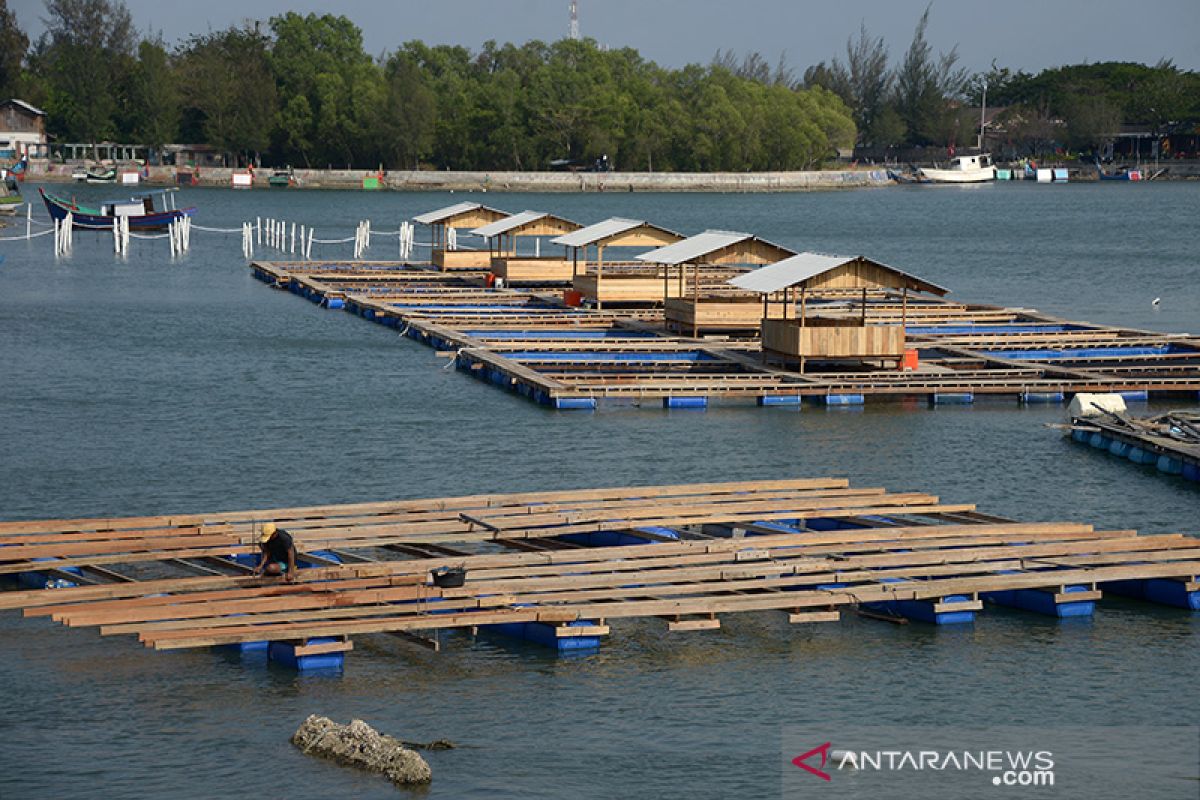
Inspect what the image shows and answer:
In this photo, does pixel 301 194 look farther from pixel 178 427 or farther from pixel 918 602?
pixel 918 602

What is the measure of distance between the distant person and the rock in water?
414cm

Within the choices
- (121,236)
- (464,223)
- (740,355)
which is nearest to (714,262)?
(740,355)

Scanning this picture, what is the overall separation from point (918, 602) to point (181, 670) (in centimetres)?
988

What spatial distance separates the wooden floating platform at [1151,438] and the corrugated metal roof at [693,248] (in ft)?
44.0

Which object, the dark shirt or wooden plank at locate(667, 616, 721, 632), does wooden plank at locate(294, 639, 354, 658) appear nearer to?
the dark shirt

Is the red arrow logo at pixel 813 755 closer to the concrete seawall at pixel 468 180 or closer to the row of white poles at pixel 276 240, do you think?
the row of white poles at pixel 276 240

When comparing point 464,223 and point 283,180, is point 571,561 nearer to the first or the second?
point 464,223

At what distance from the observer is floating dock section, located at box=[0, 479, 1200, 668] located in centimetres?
2266

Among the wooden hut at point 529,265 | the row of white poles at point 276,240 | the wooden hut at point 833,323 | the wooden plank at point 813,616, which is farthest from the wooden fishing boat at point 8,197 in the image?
the wooden plank at point 813,616

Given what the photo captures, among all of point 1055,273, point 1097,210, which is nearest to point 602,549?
point 1055,273

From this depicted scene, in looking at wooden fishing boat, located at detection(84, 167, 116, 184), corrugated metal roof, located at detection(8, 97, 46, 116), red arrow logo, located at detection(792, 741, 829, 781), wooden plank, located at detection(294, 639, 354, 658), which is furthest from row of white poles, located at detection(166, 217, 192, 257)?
corrugated metal roof, located at detection(8, 97, 46, 116)

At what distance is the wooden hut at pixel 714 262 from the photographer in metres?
50.9

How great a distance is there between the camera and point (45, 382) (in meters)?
47.5

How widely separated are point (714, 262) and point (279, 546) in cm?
2931
